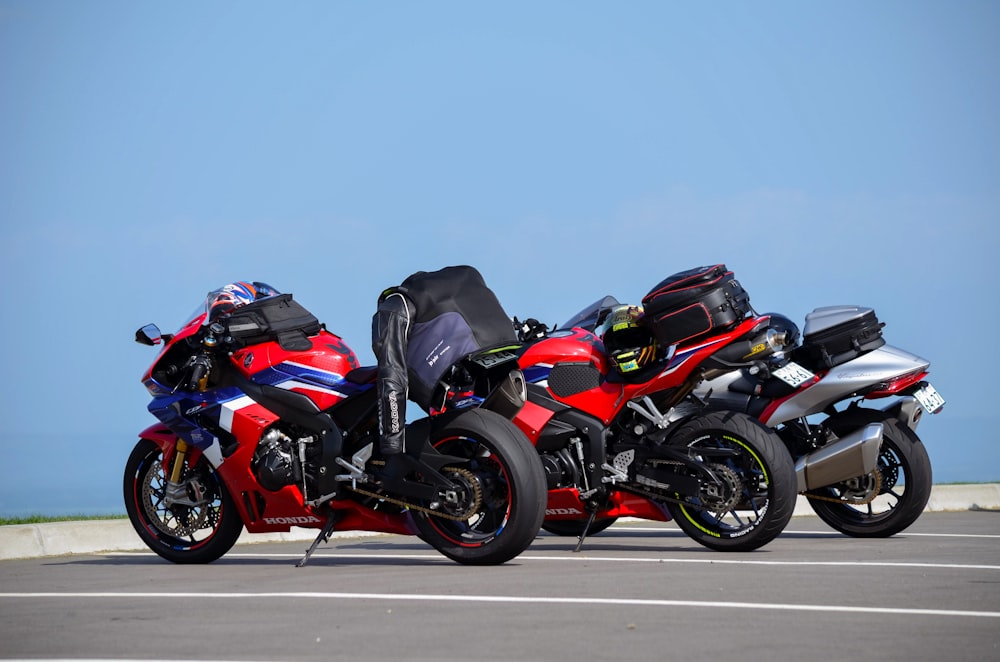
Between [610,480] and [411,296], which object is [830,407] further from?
[411,296]

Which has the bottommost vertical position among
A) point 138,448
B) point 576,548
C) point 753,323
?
point 576,548

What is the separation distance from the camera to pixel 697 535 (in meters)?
10.3

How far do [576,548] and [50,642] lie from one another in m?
4.98

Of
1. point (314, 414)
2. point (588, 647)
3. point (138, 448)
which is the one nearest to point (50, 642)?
point (588, 647)

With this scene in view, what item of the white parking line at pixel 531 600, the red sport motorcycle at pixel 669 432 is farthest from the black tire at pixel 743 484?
the white parking line at pixel 531 600

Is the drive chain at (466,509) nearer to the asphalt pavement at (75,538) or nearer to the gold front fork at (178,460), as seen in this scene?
the gold front fork at (178,460)

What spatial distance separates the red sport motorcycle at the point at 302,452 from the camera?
364 inches

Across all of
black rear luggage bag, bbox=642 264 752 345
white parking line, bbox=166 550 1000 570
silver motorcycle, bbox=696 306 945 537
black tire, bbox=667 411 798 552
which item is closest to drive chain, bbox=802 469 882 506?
silver motorcycle, bbox=696 306 945 537

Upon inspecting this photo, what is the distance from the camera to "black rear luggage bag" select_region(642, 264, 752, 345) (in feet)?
33.6

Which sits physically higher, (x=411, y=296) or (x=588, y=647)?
(x=411, y=296)

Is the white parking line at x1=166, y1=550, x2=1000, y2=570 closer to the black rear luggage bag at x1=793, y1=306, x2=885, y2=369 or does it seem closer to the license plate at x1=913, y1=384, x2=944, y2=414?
the black rear luggage bag at x1=793, y1=306, x2=885, y2=369

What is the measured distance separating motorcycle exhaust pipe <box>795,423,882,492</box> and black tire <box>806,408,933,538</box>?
7.6 inches

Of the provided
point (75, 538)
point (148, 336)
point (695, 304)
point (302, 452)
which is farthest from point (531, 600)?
point (75, 538)

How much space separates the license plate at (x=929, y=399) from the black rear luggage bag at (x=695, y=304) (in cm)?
195
